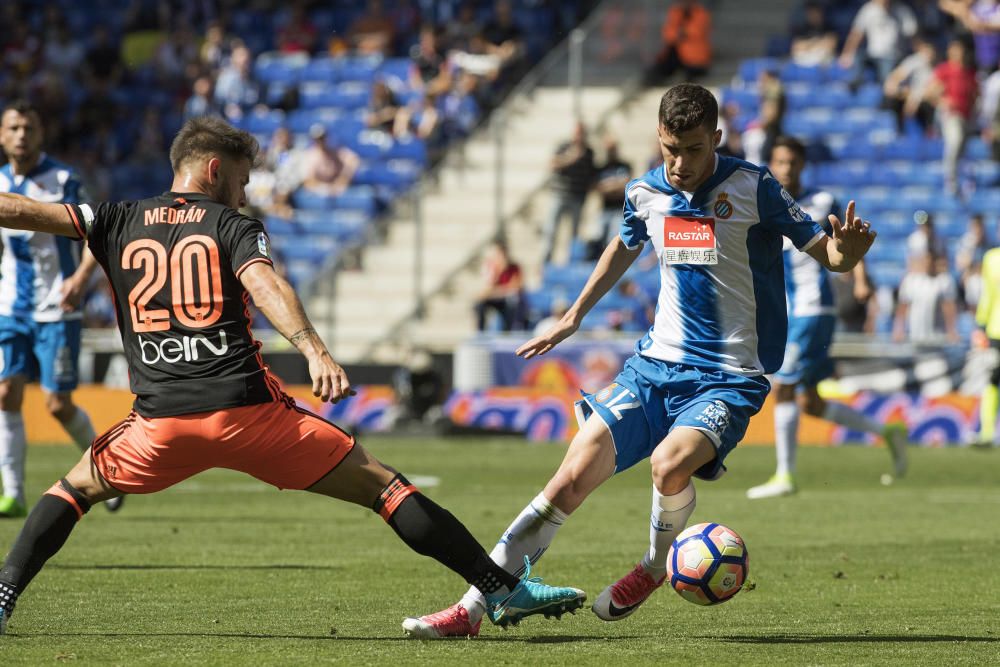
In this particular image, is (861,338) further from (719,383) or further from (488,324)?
(719,383)

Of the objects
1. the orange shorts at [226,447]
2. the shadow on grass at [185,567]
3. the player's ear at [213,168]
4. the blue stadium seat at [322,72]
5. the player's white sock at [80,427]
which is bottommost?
the shadow on grass at [185,567]

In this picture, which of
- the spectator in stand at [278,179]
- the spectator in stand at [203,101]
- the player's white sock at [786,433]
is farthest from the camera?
the spectator in stand at [203,101]

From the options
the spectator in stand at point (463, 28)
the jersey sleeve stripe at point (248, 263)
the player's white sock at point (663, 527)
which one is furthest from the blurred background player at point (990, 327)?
the jersey sleeve stripe at point (248, 263)

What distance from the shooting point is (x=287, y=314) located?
629 centimetres

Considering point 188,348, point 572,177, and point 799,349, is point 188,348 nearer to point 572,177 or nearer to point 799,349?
point 799,349

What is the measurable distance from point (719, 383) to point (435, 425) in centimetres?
1490

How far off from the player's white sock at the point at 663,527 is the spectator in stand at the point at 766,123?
50.8 feet

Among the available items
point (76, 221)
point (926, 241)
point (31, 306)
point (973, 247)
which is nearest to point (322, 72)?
point (926, 241)

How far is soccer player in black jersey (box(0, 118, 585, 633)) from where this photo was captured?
6566 millimetres

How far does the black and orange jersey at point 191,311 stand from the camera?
259 inches

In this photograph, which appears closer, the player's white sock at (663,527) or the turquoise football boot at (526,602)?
the turquoise football boot at (526,602)

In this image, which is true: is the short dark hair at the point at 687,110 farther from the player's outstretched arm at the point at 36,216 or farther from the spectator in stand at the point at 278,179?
the spectator in stand at the point at 278,179

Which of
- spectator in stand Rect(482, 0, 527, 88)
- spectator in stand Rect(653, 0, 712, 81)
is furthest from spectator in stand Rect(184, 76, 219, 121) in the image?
spectator in stand Rect(653, 0, 712, 81)

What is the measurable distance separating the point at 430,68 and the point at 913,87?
8.31m
